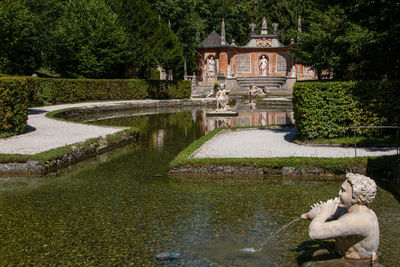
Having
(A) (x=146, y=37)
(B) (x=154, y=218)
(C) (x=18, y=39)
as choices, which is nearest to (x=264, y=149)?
(B) (x=154, y=218)

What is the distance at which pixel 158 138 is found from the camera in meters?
16.4

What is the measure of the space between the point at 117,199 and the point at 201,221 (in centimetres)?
214

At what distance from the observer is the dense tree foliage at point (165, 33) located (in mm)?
14016

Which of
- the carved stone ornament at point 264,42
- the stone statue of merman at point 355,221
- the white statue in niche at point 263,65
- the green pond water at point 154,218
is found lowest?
the green pond water at point 154,218

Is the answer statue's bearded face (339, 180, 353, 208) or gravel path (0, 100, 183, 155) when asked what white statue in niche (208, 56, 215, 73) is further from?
statue's bearded face (339, 180, 353, 208)

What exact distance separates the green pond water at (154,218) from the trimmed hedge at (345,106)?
379cm

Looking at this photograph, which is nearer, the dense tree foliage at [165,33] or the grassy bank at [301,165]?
the grassy bank at [301,165]

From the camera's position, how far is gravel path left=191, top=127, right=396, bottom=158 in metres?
11.2

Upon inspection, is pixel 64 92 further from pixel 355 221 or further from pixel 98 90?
pixel 355 221

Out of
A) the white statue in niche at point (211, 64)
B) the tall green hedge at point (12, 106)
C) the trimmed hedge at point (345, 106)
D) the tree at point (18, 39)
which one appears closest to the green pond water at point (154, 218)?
the trimmed hedge at point (345, 106)

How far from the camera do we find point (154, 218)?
721 centimetres

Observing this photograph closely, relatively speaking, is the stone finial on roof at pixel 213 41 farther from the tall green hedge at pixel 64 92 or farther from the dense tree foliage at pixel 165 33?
the tall green hedge at pixel 64 92

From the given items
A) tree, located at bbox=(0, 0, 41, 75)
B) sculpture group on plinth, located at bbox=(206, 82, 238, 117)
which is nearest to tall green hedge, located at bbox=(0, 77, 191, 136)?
tree, located at bbox=(0, 0, 41, 75)

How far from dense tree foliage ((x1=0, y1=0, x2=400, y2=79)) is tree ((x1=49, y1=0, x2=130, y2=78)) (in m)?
0.08
